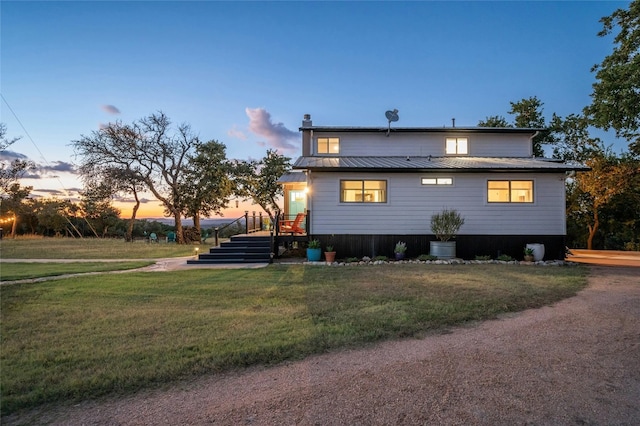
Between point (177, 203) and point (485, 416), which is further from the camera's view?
point (177, 203)

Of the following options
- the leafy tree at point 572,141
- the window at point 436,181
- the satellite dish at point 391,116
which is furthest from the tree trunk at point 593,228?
the satellite dish at point 391,116

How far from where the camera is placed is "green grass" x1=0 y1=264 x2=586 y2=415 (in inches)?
136

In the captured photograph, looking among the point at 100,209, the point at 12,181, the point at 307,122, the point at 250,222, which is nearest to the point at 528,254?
the point at 307,122

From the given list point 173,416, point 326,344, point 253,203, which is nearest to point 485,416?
point 326,344

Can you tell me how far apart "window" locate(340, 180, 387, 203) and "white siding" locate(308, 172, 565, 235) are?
7.2 inches

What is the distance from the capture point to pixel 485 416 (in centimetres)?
262

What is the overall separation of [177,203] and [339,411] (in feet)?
80.8

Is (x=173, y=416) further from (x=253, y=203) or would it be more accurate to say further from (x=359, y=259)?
(x=253, y=203)

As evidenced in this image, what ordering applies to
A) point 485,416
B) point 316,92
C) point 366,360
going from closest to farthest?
point 485,416 < point 366,360 < point 316,92

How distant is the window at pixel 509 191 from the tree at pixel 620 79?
3274 millimetres

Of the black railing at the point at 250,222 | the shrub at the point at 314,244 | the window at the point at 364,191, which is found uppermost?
the window at the point at 364,191

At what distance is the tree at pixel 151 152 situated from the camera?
23484 millimetres

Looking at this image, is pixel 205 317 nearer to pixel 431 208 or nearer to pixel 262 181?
pixel 431 208

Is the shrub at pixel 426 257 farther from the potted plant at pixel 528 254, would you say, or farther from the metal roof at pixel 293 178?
the metal roof at pixel 293 178
